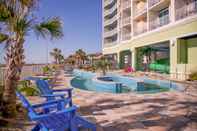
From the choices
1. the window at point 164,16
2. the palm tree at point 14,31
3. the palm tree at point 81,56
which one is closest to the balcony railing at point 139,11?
the window at point 164,16

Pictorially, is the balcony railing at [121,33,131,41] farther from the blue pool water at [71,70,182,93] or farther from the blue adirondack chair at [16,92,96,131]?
the blue adirondack chair at [16,92,96,131]

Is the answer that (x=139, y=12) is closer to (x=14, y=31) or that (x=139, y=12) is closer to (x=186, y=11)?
(x=186, y=11)

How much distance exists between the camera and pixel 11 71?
5.32 meters

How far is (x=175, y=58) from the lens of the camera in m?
18.3

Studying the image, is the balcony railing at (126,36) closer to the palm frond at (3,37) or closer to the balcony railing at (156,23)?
the balcony railing at (156,23)

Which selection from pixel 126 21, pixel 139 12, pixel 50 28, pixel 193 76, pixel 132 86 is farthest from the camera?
pixel 126 21

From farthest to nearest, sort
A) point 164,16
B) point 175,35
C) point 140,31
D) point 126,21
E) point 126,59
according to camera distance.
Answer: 1. point 126,59
2. point 126,21
3. point 140,31
4. point 164,16
5. point 175,35

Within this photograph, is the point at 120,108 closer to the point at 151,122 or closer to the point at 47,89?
the point at 151,122

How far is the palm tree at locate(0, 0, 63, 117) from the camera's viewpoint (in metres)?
5.30

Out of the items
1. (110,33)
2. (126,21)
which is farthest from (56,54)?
(126,21)

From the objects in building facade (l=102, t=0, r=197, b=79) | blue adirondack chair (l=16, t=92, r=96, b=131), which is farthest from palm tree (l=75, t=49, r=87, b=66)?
blue adirondack chair (l=16, t=92, r=96, b=131)

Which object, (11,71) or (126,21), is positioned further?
(126,21)

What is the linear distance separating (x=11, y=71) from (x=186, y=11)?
651 inches

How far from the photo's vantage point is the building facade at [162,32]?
680 inches
